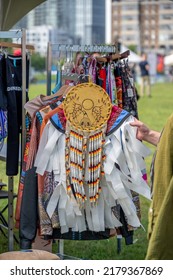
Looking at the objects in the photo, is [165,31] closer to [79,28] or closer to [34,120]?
[79,28]

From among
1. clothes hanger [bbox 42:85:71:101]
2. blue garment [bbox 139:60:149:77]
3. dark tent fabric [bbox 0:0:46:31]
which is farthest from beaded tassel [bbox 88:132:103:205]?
blue garment [bbox 139:60:149:77]

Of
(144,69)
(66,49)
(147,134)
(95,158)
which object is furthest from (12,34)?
(144,69)

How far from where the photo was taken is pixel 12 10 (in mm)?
6031

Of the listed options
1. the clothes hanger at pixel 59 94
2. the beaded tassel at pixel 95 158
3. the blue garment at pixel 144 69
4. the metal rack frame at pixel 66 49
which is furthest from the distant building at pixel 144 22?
the beaded tassel at pixel 95 158

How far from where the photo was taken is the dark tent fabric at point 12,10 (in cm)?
582

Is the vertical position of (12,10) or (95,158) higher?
(12,10)

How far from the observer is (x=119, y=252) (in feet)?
18.5

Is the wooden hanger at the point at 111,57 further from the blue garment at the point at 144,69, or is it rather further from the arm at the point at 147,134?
the blue garment at the point at 144,69

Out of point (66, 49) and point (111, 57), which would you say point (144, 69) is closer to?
point (111, 57)

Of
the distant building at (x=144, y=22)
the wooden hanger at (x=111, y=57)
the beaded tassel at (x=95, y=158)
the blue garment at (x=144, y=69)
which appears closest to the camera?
the beaded tassel at (x=95, y=158)

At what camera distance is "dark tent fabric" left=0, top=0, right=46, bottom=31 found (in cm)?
582

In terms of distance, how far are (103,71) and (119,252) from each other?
1587mm

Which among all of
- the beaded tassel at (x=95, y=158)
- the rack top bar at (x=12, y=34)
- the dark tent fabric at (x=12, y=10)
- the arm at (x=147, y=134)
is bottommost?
the beaded tassel at (x=95, y=158)
